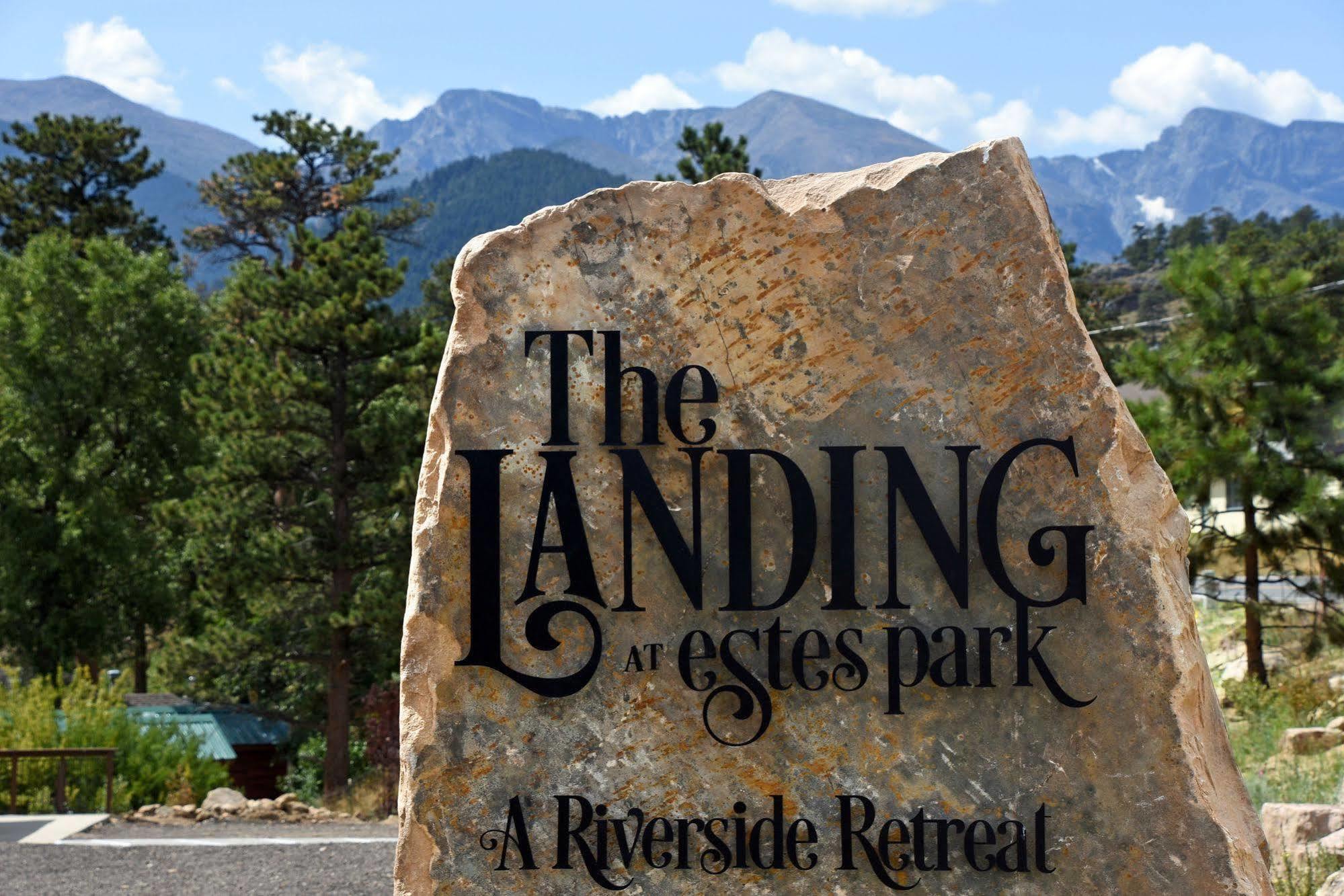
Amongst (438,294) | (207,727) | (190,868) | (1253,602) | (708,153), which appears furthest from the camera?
(438,294)

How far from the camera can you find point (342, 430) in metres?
18.3

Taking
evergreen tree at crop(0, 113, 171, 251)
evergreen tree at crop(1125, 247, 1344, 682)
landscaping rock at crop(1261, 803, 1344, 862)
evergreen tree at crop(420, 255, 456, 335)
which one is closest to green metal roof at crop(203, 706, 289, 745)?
evergreen tree at crop(0, 113, 171, 251)

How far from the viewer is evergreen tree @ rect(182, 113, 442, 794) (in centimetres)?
1762

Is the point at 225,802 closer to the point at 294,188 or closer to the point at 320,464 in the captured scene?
the point at 320,464

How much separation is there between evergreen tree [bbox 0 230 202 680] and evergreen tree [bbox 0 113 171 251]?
573 cm

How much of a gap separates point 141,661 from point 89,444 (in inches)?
270

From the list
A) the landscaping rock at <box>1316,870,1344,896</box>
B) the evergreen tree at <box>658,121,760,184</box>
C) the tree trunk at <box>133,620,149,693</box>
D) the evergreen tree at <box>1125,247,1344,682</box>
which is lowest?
the tree trunk at <box>133,620,149,693</box>

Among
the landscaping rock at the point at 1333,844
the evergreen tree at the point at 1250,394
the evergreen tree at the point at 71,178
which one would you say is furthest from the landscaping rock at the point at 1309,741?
the evergreen tree at the point at 71,178

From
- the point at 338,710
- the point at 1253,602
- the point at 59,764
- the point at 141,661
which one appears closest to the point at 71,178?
the point at 141,661

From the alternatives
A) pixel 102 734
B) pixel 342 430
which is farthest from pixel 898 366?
pixel 342 430

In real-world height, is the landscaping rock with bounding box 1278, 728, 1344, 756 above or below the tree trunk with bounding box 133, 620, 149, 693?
above

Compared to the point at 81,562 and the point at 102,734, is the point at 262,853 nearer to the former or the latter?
the point at 102,734

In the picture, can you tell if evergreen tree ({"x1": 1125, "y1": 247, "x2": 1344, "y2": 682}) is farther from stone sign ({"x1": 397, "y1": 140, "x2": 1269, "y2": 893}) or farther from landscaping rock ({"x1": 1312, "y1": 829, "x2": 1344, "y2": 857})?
stone sign ({"x1": 397, "y1": 140, "x2": 1269, "y2": 893})

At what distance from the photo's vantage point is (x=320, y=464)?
18.5 m
